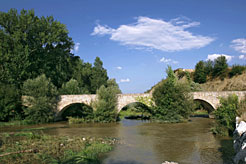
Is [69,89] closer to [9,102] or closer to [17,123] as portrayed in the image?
[9,102]

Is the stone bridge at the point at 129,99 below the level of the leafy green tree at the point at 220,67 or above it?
below

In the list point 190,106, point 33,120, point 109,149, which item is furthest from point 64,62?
point 109,149

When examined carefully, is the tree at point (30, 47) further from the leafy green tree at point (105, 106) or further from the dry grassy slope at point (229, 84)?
the dry grassy slope at point (229, 84)

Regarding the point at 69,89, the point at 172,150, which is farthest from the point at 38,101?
the point at 172,150

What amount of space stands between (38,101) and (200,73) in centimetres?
3690

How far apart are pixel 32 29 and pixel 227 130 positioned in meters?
25.8

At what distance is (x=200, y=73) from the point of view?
162 feet

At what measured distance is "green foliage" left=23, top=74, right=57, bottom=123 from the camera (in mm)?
24672

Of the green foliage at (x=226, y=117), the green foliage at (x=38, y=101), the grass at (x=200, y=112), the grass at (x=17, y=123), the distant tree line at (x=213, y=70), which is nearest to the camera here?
the green foliage at (x=226, y=117)

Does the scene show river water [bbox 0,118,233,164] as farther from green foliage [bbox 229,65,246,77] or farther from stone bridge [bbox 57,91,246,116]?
green foliage [bbox 229,65,246,77]

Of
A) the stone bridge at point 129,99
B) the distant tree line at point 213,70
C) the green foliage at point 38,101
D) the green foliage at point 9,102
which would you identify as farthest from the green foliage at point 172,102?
the distant tree line at point 213,70

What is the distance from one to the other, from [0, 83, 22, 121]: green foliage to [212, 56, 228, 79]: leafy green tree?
39.2m

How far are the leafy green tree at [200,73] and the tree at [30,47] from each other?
30.4 meters

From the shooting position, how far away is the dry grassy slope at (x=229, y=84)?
126 feet
